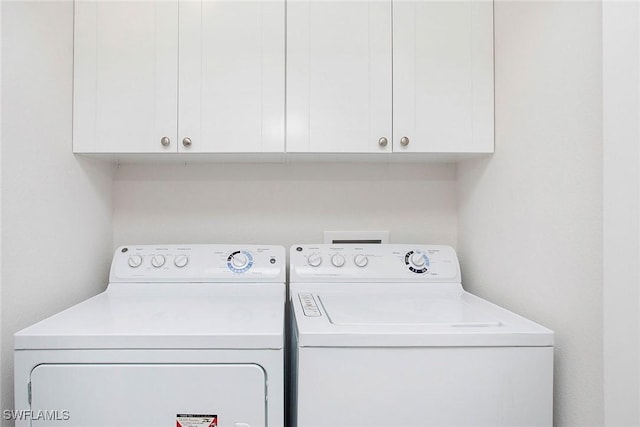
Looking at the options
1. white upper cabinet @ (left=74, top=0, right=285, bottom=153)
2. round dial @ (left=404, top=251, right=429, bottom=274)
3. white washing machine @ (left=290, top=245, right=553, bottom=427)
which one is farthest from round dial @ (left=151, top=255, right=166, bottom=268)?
round dial @ (left=404, top=251, right=429, bottom=274)

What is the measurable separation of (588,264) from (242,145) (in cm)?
115

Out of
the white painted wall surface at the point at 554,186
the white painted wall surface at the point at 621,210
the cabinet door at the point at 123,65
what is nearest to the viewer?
the white painted wall surface at the point at 621,210

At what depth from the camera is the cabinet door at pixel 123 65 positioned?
1.35 metres

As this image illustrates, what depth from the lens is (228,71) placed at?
135cm

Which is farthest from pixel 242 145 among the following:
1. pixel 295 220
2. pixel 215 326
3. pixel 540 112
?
pixel 540 112

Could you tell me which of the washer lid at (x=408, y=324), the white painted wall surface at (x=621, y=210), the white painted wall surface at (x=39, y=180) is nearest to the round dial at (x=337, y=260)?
the washer lid at (x=408, y=324)

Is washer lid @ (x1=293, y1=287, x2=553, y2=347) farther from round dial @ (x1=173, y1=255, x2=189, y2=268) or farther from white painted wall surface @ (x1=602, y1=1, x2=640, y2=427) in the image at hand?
round dial @ (x1=173, y1=255, x2=189, y2=268)

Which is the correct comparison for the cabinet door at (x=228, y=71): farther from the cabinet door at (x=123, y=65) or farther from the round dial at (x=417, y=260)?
the round dial at (x=417, y=260)

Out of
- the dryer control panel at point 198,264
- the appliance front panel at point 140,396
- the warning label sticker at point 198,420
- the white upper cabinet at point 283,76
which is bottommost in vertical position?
the warning label sticker at point 198,420

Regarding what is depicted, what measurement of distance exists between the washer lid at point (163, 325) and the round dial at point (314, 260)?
0.71ft

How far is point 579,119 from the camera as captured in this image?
0.95 metres

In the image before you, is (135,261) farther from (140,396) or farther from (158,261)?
(140,396)

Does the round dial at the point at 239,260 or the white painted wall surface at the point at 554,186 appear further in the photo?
the round dial at the point at 239,260

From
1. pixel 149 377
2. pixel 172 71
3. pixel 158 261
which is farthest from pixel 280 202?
pixel 149 377
